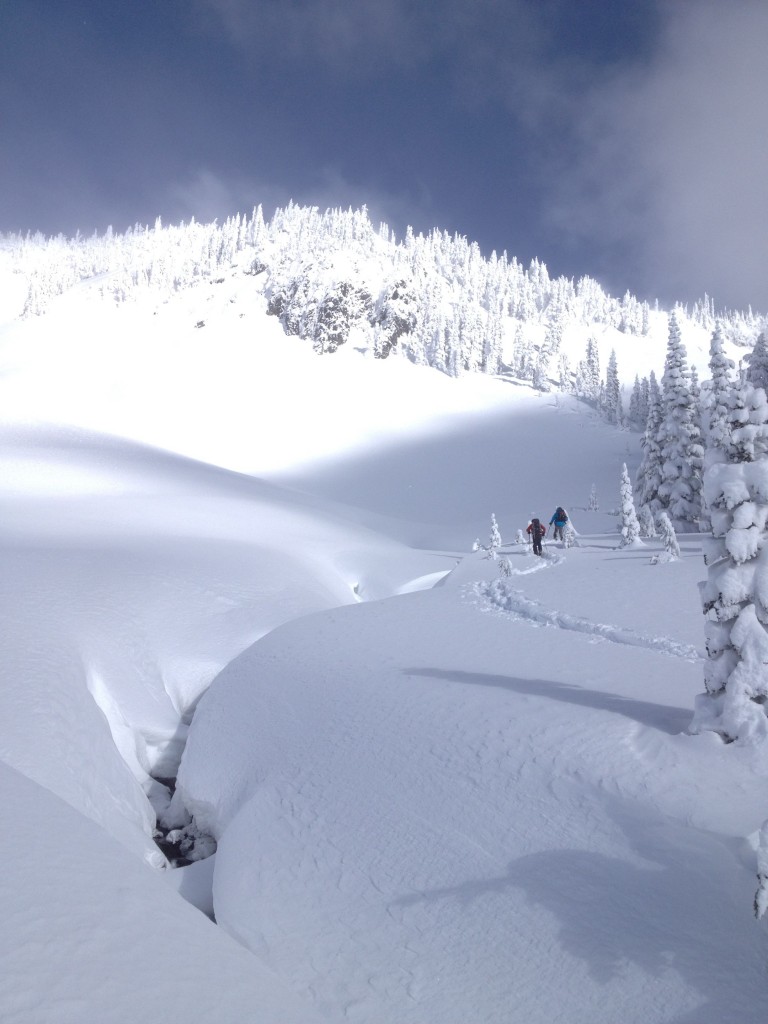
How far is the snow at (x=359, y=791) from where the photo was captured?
411cm

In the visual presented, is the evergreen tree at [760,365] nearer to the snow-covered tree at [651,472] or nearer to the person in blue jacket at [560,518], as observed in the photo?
the snow-covered tree at [651,472]

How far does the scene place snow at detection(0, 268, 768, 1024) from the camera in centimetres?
411

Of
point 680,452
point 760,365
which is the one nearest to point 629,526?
point 680,452

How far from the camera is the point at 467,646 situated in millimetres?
11969

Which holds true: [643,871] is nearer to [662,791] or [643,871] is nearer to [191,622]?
[662,791]

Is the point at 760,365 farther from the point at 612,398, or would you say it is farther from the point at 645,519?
the point at 612,398

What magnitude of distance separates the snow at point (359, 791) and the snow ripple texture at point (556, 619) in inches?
3.5

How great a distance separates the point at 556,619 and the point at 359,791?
7.54 meters

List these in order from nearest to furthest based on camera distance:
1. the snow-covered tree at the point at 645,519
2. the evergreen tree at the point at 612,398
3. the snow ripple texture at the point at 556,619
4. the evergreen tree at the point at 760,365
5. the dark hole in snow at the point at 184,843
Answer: the dark hole in snow at the point at 184,843 → the snow ripple texture at the point at 556,619 → the snow-covered tree at the point at 645,519 → the evergreen tree at the point at 760,365 → the evergreen tree at the point at 612,398

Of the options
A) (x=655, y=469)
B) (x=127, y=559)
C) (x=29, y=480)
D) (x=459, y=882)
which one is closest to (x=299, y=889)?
(x=459, y=882)

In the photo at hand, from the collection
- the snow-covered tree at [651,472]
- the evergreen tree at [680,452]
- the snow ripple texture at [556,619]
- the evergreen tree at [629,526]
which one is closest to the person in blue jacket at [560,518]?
the evergreen tree at [629,526]

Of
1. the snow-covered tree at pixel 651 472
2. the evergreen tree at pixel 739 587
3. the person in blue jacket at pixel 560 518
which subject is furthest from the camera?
the snow-covered tree at pixel 651 472

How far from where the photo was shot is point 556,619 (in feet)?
43.8

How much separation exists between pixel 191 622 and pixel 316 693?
5.30 meters
